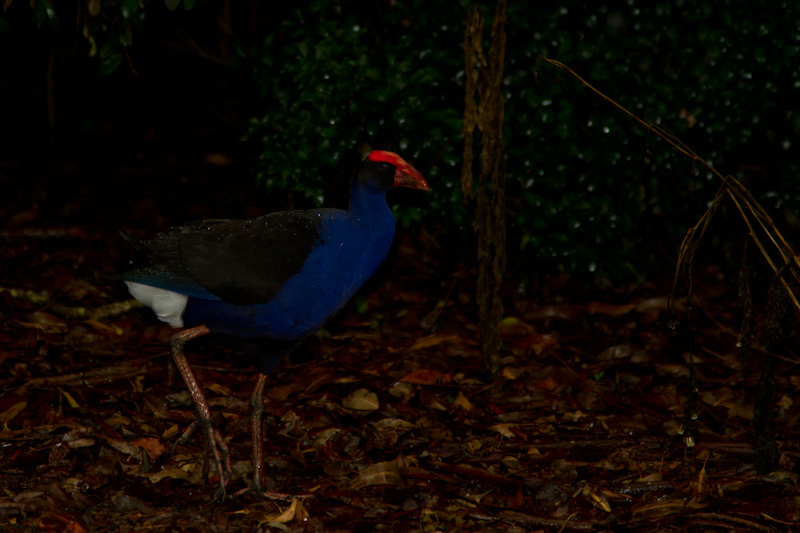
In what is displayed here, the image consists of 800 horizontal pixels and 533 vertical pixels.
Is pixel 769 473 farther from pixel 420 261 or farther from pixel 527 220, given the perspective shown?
pixel 420 261

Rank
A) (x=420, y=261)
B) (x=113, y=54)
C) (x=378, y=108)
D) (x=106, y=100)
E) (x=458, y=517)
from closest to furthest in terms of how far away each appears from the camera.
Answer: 1. (x=458, y=517)
2. (x=113, y=54)
3. (x=378, y=108)
4. (x=420, y=261)
5. (x=106, y=100)

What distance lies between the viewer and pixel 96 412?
4617 millimetres

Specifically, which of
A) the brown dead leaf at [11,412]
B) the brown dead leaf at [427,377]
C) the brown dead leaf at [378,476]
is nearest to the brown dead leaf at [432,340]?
the brown dead leaf at [427,377]

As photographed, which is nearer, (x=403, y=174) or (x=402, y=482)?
(x=402, y=482)

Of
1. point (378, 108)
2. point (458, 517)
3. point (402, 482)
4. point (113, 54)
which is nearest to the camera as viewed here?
point (458, 517)

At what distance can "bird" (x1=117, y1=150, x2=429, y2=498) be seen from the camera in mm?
4211

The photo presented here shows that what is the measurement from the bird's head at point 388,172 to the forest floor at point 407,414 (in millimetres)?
1185

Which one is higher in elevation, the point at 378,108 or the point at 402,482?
the point at 378,108

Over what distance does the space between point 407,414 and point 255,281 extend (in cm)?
124

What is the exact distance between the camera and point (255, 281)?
4203 millimetres

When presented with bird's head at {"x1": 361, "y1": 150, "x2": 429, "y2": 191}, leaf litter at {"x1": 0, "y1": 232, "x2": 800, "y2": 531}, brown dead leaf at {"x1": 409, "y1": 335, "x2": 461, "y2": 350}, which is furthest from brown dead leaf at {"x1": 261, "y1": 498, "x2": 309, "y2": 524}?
brown dead leaf at {"x1": 409, "y1": 335, "x2": 461, "y2": 350}

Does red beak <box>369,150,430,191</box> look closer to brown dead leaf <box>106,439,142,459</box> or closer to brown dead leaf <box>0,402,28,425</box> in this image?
brown dead leaf <box>106,439,142,459</box>

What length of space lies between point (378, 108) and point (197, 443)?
7.45 feet

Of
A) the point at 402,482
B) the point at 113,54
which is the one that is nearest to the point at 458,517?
the point at 402,482
